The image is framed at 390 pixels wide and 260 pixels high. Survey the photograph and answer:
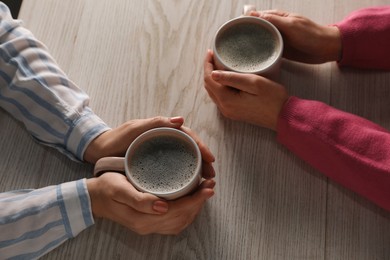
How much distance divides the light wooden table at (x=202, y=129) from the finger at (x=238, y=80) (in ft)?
0.27

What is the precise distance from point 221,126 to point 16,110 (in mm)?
365

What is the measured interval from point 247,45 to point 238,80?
0.23ft

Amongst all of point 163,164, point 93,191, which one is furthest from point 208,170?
point 93,191

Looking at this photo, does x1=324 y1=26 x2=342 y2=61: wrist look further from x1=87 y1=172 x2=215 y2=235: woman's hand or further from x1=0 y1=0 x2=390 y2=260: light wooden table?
x1=87 y1=172 x2=215 y2=235: woman's hand

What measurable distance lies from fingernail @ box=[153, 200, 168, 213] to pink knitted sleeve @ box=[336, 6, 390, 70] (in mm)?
436

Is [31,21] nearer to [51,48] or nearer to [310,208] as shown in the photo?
[51,48]

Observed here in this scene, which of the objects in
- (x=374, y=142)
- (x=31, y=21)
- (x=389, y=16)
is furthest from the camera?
(x=31, y=21)

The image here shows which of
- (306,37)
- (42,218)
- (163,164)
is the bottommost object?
(42,218)

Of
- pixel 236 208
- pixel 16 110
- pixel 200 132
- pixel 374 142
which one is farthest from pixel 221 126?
pixel 16 110

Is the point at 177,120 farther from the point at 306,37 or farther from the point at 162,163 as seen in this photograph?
the point at 306,37

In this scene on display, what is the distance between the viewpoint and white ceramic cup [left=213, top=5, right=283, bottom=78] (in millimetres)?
746

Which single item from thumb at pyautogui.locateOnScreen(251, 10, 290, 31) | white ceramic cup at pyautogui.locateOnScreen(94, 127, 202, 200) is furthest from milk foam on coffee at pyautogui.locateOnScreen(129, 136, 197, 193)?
thumb at pyautogui.locateOnScreen(251, 10, 290, 31)

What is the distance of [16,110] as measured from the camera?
789mm

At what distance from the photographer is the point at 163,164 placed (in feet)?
2.13
